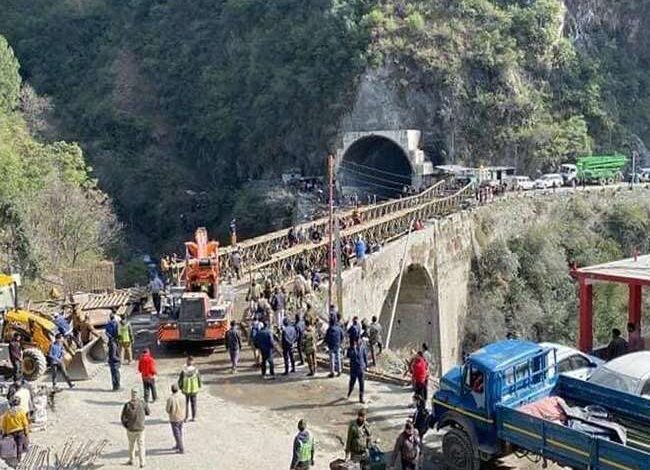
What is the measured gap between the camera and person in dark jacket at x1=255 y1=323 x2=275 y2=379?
17297mm

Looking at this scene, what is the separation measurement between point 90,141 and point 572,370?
54486 mm

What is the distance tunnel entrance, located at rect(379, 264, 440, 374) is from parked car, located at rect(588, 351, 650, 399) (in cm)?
2442

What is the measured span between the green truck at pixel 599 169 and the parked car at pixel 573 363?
1677 inches

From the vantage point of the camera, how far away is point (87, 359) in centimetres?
1862

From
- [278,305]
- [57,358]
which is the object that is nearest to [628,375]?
[278,305]

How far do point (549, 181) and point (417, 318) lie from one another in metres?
18.0

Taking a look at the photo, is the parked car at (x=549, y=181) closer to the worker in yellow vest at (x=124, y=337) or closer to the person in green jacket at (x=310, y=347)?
the person in green jacket at (x=310, y=347)

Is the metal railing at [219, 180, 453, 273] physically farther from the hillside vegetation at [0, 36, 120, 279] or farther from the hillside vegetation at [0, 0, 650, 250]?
the hillside vegetation at [0, 0, 650, 250]

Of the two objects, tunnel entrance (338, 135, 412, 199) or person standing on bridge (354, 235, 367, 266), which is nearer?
person standing on bridge (354, 235, 367, 266)

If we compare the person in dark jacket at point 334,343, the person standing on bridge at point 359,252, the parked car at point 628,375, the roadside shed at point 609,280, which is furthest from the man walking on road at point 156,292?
the parked car at point 628,375

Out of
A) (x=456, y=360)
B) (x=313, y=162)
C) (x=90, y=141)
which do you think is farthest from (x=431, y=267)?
(x=90, y=141)

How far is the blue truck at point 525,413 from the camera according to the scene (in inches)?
456

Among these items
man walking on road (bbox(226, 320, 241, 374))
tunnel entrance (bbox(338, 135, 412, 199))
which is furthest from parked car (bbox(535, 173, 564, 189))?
man walking on road (bbox(226, 320, 241, 374))

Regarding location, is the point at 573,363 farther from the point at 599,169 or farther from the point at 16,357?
the point at 599,169
